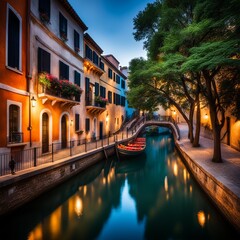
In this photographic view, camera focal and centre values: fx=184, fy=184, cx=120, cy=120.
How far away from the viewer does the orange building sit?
8266mm

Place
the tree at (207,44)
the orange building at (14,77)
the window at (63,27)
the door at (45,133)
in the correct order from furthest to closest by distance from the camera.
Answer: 1. the window at (63,27)
2. the door at (45,133)
3. the orange building at (14,77)
4. the tree at (207,44)

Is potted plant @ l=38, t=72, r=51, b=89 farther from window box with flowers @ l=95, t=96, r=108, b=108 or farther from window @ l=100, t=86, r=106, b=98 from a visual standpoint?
window @ l=100, t=86, r=106, b=98

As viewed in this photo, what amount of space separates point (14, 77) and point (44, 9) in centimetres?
565

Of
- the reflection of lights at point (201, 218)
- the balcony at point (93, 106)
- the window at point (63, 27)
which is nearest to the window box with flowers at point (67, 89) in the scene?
the window at point (63, 27)

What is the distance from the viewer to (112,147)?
18438mm

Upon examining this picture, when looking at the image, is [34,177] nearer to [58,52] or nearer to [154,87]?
[58,52]

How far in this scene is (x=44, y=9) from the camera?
11742 mm

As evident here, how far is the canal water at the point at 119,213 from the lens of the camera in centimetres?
660

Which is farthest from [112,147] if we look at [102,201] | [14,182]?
[14,182]

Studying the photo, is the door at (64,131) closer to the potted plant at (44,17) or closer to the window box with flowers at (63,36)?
the window box with flowers at (63,36)

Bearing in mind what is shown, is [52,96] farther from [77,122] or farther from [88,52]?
[88,52]

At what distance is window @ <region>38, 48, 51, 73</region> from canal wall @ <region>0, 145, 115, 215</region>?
5.87m

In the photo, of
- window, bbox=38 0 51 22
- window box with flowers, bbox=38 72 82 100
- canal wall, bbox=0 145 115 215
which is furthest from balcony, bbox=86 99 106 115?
window, bbox=38 0 51 22

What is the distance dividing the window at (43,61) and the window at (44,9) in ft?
6.74
